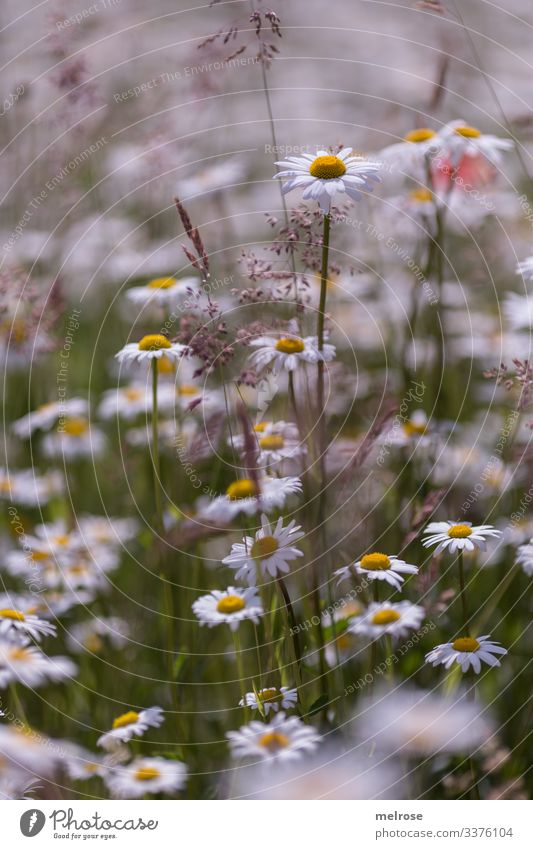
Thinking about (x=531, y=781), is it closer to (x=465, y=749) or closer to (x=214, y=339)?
(x=465, y=749)

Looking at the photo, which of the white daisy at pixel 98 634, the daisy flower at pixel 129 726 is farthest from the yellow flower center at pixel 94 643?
the daisy flower at pixel 129 726

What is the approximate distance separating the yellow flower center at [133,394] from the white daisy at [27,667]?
0.35 metres

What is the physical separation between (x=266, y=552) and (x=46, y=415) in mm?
447

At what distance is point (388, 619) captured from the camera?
2.24ft

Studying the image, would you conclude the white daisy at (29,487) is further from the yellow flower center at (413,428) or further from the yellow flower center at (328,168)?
the yellow flower center at (328,168)

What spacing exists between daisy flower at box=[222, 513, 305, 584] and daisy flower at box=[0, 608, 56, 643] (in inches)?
7.5

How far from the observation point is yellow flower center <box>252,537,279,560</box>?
0.65 meters

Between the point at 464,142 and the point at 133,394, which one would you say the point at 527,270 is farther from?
the point at 133,394

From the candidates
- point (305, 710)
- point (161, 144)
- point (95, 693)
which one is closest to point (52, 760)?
point (95, 693)

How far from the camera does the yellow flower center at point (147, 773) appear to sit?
692 millimetres

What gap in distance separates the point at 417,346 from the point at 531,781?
1.58ft

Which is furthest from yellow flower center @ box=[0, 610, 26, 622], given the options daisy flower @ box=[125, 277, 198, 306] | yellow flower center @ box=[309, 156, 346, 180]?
yellow flower center @ box=[309, 156, 346, 180]

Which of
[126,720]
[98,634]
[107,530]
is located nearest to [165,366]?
[107,530]

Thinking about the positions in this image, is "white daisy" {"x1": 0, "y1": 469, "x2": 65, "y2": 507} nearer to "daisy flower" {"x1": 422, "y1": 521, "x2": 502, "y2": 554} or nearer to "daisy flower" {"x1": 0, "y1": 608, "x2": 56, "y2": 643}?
"daisy flower" {"x1": 0, "y1": 608, "x2": 56, "y2": 643}
